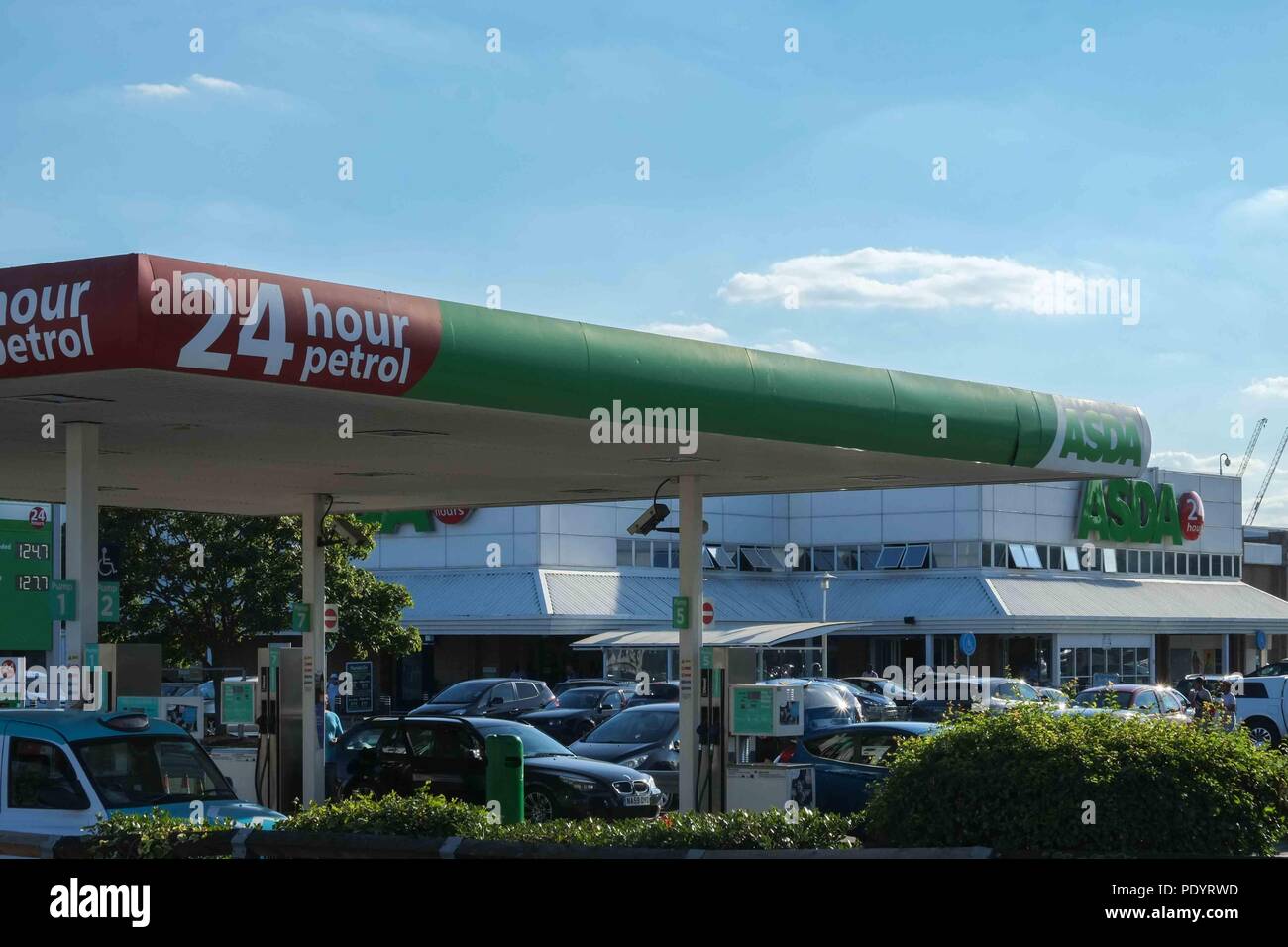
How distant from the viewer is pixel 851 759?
17969mm

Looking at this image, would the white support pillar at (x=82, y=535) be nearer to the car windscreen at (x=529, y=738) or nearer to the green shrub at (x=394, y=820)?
the green shrub at (x=394, y=820)

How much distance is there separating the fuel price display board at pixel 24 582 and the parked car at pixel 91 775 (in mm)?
38271

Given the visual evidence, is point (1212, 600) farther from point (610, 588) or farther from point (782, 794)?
point (782, 794)

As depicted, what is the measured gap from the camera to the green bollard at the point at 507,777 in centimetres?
1730

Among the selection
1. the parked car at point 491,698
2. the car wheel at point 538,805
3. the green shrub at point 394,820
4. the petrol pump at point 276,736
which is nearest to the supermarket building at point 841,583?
the parked car at point 491,698

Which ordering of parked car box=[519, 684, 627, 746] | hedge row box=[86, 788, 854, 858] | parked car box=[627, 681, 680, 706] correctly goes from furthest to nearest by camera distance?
1. parked car box=[627, 681, 680, 706]
2. parked car box=[519, 684, 627, 746]
3. hedge row box=[86, 788, 854, 858]

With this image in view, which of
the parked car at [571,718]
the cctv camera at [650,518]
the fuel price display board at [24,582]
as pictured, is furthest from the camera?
the fuel price display board at [24,582]

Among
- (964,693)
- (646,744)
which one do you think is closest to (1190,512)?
(964,693)

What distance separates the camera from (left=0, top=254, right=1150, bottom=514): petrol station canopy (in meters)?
11.7

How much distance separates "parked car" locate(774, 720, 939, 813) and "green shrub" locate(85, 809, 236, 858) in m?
8.49

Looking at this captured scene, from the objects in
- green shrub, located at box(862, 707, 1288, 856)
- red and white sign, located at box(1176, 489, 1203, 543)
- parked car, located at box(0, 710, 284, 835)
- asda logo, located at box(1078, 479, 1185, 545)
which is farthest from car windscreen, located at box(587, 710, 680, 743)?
red and white sign, located at box(1176, 489, 1203, 543)

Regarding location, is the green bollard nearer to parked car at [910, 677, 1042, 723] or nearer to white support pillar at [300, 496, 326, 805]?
white support pillar at [300, 496, 326, 805]
